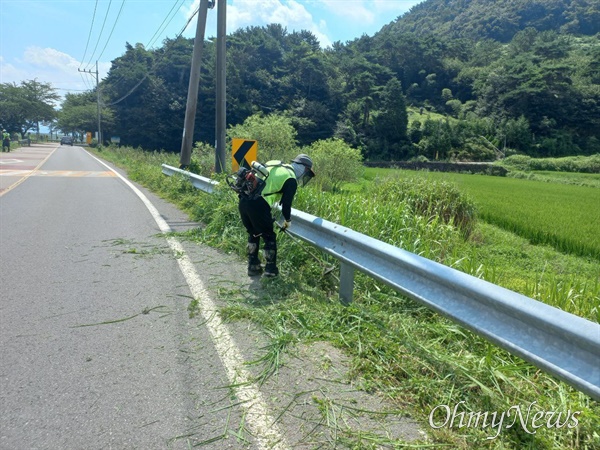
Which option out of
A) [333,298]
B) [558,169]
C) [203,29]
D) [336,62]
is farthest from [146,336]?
[336,62]

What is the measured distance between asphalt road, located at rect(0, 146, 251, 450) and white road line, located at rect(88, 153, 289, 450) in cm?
8

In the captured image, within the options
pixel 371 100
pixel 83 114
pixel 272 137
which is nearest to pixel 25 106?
pixel 83 114

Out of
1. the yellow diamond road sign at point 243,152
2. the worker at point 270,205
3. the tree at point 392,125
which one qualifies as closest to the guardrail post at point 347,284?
the worker at point 270,205

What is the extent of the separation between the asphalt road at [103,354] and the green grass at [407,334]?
576 millimetres

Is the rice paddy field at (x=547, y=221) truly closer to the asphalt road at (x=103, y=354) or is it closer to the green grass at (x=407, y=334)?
the green grass at (x=407, y=334)

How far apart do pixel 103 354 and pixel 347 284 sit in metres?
2.22

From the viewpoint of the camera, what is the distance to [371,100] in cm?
8462

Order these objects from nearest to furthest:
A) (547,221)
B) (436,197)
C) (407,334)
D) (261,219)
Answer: (407,334) < (261,219) < (436,197) < (547,221)

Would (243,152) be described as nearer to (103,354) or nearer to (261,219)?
(261,219)

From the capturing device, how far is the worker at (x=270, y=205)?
5145mm

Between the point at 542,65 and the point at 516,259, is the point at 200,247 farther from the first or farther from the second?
the point at 542,65

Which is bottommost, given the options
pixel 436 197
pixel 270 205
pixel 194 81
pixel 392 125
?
pixel 436 197

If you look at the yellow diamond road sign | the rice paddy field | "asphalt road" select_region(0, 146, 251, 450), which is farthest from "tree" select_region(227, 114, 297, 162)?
"asphalt road" select_region(0, 146, 251, 450)

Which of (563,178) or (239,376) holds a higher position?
(563,178)
